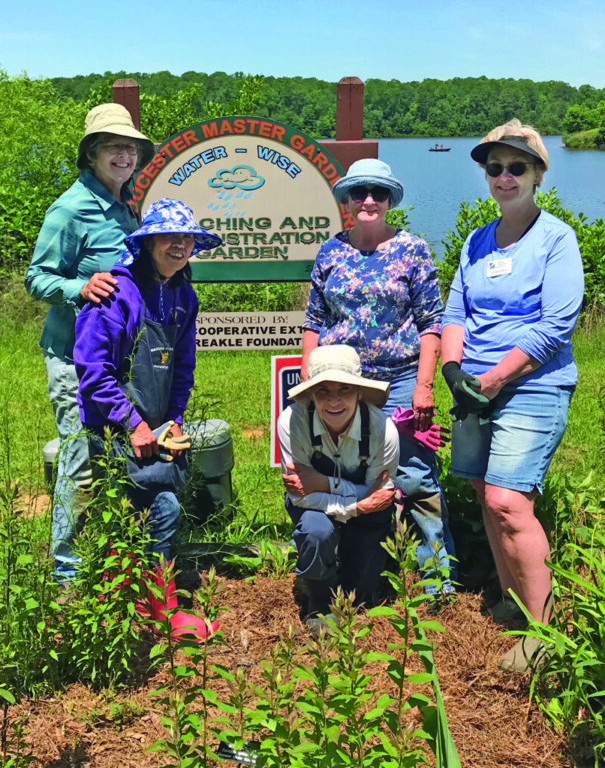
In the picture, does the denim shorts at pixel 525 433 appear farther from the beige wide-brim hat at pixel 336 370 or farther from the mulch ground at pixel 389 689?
the mulch ground at pixel 389 689

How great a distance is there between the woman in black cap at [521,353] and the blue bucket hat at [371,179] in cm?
50

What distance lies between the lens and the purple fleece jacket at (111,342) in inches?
136

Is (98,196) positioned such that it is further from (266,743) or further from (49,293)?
(266,743)

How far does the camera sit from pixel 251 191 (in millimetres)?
4969

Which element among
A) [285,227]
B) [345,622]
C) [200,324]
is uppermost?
[285,227]

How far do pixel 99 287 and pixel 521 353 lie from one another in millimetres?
1659

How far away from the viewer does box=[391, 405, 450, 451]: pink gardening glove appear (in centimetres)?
389

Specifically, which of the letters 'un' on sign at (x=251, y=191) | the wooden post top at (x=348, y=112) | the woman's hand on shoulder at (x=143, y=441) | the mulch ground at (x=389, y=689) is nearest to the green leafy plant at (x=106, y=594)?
the mulch ground at (x=389, y=689)

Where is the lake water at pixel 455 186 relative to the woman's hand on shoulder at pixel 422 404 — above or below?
above

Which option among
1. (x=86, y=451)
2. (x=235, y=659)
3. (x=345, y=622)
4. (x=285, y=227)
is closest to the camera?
(x=345, y=622)

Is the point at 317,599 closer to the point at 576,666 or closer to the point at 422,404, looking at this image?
the point at 422,404

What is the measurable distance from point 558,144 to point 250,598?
89475mm

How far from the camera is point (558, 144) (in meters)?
86.3

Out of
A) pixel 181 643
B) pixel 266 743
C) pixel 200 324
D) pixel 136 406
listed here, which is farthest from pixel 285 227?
pixel 266 743
